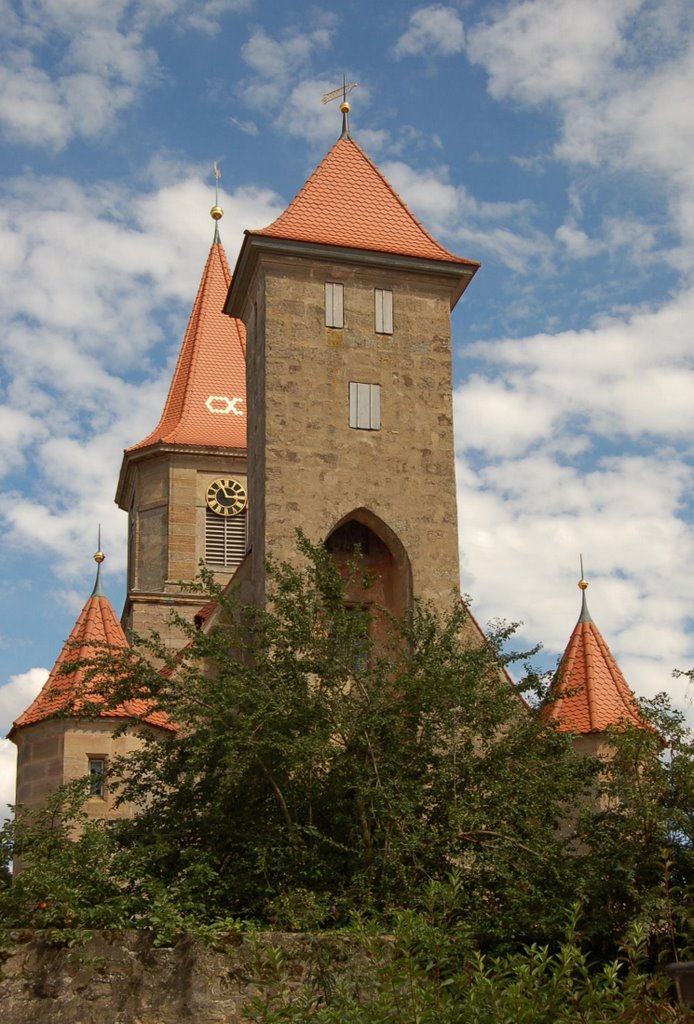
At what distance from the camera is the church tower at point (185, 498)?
31623mm

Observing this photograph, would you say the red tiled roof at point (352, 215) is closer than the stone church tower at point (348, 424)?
No

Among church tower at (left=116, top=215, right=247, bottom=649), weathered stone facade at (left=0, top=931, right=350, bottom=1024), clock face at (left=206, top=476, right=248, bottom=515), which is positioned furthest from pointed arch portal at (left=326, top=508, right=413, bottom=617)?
weathered stone facade at (left=0, top=931, right=350, bottom=1024)

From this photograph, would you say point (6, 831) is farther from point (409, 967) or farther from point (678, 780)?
point (409, 967)

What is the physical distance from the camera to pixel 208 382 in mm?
34969

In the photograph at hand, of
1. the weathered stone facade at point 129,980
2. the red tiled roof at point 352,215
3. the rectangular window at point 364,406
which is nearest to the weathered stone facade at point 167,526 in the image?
the red tiled roof at point 352,215

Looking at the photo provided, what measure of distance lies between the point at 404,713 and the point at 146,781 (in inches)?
110

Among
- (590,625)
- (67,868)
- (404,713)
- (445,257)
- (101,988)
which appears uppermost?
(445,257)

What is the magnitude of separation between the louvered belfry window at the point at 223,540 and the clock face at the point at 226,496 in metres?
0.16

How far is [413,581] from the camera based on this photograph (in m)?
22.0

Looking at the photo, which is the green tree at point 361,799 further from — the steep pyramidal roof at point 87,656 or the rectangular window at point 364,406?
the rectangular window at point 364,406

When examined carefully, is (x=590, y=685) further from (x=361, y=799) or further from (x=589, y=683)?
(x=361, y=799)

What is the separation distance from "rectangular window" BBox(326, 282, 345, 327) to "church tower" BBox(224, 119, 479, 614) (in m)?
0.02

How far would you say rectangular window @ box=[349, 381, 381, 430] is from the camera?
2266cm

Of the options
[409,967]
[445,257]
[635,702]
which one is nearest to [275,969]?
[409,967]
